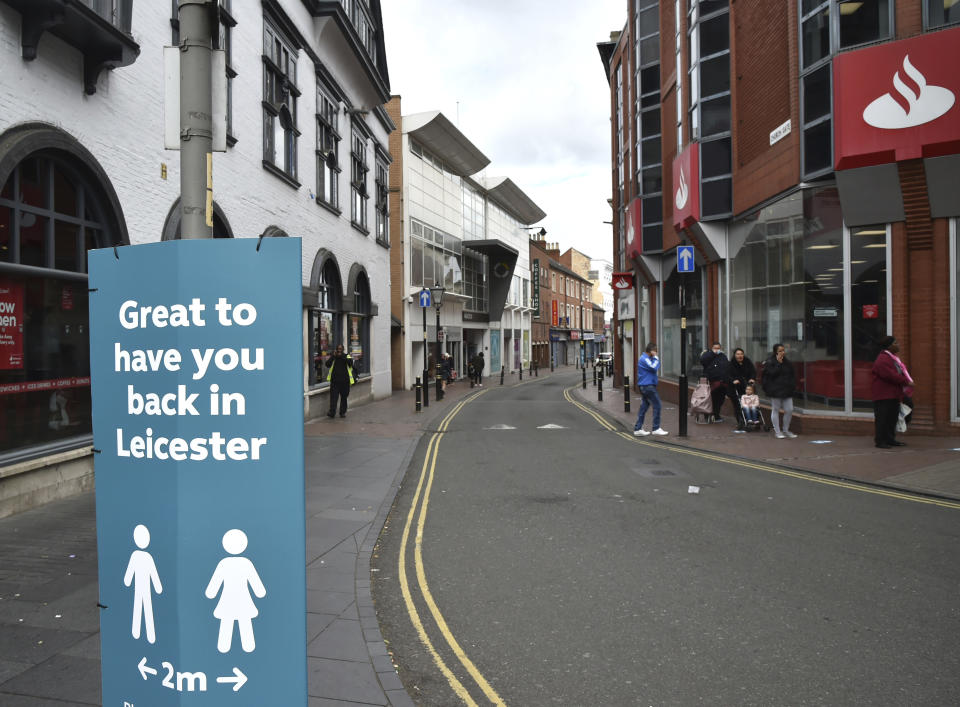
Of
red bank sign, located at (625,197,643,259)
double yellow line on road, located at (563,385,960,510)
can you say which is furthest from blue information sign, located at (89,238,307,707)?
red bank sign, located at (625,197,643,259)

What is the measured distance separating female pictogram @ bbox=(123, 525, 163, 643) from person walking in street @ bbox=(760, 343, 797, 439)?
41.9ft

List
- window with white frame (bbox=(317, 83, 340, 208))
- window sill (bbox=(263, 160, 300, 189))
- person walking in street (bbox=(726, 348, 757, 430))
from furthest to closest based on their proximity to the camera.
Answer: window with white frame (bbox=(317, 83, 340, 208)) → person walking in street (bbox=(726, 348, 757, 430)) → window sill (bbox=(263, 160, 300, 189))

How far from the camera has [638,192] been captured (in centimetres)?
2527

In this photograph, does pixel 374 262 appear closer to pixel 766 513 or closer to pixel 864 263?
pixel 864 263

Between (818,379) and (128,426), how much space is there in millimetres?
13972

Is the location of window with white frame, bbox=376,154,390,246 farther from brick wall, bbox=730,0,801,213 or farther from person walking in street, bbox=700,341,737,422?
person walking in street, bbox=700,341,737,422

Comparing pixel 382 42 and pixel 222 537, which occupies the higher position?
pixel 382 42

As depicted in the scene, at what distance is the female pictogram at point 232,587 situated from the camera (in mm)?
2355

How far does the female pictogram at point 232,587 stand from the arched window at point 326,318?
1588 cm

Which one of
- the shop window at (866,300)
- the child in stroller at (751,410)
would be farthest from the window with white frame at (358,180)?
the shop window at (866,300)

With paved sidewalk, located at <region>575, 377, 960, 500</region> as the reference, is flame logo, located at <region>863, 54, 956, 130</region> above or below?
above

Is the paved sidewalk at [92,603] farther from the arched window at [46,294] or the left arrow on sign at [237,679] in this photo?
the left arrow on sign at [237,679]

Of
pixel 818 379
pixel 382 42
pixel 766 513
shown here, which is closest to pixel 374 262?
pixel 382 42

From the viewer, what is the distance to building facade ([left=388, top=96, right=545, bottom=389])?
31.5m
